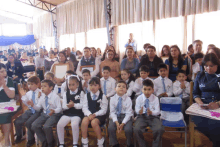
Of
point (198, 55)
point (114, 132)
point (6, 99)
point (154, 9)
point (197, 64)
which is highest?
point (154, 9)

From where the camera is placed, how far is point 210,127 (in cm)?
185

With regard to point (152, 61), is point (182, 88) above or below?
below

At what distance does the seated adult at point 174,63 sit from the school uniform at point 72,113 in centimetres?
161

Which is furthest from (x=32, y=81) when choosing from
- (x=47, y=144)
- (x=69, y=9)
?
(x=69, y=9)

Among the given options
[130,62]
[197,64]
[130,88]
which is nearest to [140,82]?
[130,88]

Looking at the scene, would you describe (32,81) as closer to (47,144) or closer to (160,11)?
(47,144)

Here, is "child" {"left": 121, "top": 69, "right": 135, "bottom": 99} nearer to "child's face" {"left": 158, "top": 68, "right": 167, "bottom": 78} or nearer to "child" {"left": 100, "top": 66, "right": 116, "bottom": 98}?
"child" {"left": 100, "top": 66, "right": 116, "bottom": 98}

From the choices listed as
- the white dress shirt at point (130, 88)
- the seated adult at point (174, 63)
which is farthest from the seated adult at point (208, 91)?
the white dress shirt at point (130, 88)

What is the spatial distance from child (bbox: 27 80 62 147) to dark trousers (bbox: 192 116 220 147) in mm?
1717

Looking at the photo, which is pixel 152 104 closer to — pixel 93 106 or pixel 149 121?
pixel 149 121

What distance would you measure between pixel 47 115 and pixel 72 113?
34cm

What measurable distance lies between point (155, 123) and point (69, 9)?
9.14 m

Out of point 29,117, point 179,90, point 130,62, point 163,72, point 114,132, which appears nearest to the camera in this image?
point 114,132

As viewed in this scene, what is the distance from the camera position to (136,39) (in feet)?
21.4
